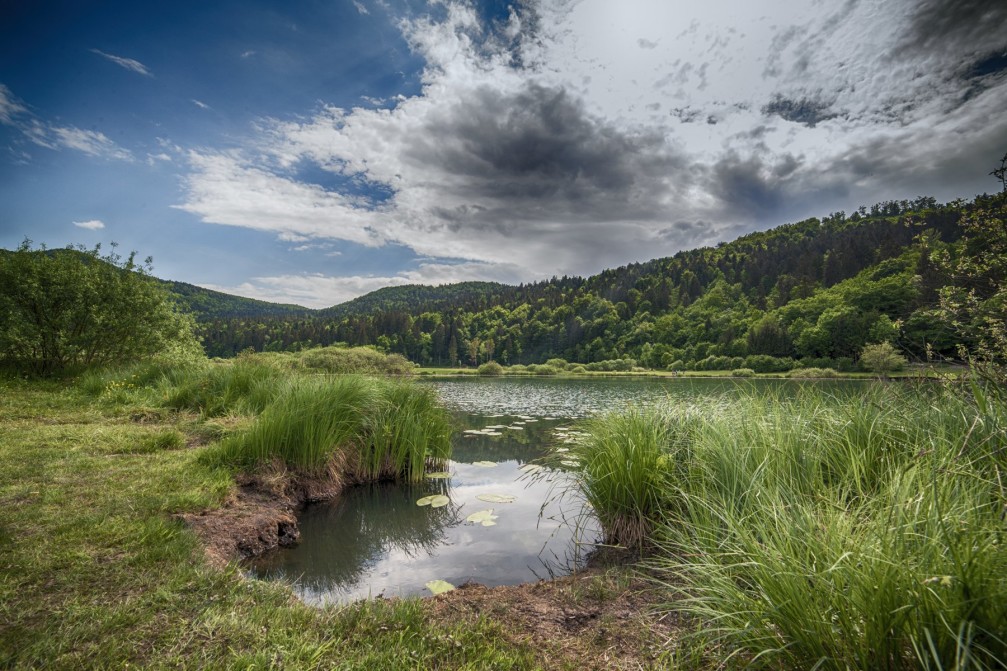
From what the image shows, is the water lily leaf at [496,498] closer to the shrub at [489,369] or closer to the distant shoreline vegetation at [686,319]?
the distant shoreline vegetation at [686,319]

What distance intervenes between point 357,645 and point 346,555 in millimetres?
3255

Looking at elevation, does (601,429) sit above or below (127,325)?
below

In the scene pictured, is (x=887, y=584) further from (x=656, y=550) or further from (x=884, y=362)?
(x=884, y=362)

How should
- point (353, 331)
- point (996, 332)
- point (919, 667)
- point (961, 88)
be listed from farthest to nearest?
point (353, 331)
point (961, 88)
point (996, 332)
point (919, 667)

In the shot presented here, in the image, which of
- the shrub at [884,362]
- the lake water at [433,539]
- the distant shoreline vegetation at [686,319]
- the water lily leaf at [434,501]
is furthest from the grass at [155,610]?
Result: the distant shoreline vegetation at [686,319]

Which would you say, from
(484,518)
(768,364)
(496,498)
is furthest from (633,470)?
(768,364)

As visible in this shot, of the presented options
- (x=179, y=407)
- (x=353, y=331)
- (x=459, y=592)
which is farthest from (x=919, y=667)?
(x=353, y=331)

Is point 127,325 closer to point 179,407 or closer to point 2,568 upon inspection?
point 179,407

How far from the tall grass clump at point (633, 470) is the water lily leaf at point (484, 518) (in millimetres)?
1757

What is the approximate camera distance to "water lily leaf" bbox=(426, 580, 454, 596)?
4.50 metres

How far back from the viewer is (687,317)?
111688 millimetres

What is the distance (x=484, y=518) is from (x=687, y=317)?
11552cm

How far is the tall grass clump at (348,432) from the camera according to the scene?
23.7 ft

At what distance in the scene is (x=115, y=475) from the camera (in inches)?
229
